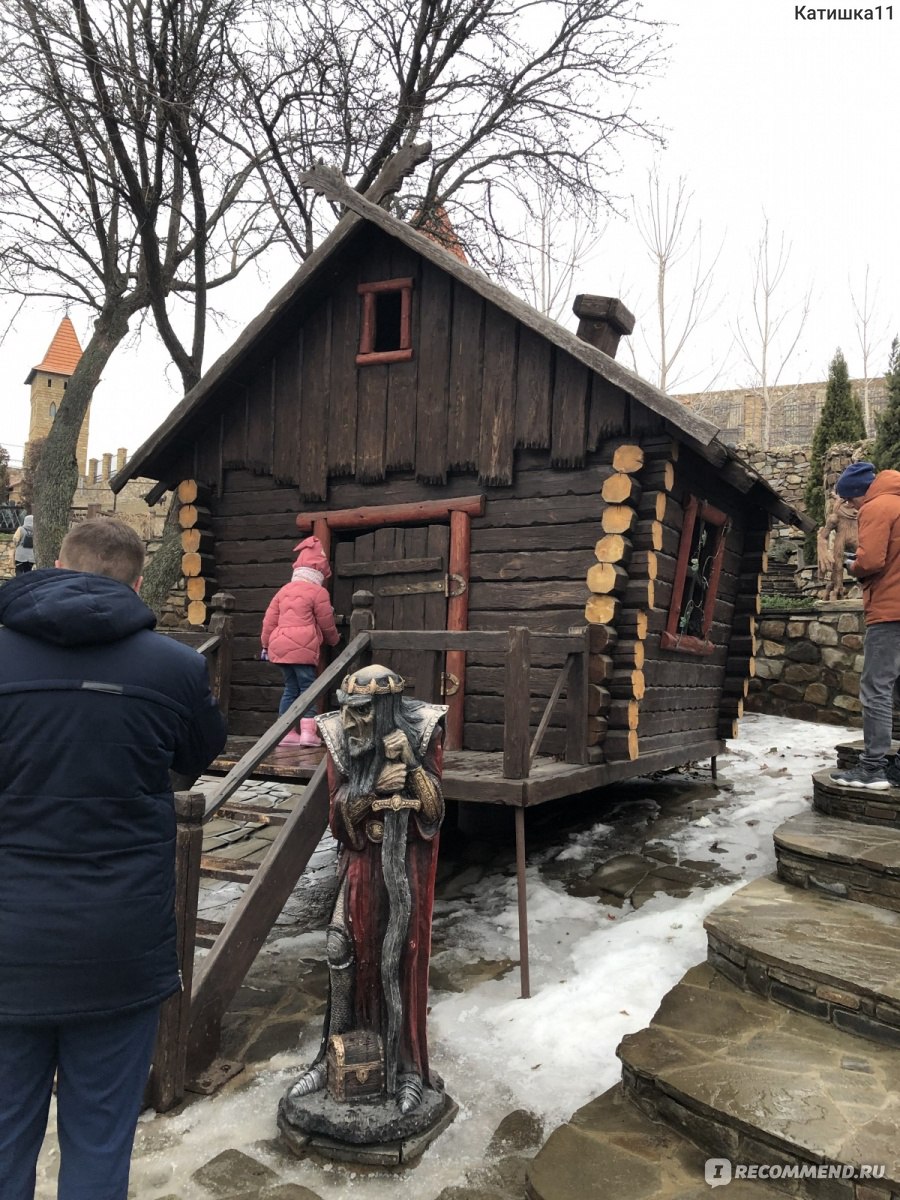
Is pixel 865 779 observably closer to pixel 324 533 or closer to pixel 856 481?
pixel 856 481

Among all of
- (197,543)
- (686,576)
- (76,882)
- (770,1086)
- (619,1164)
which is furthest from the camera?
(197,543)

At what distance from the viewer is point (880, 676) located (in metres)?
6.07

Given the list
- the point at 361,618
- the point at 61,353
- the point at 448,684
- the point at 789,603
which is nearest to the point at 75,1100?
the point at 361,618

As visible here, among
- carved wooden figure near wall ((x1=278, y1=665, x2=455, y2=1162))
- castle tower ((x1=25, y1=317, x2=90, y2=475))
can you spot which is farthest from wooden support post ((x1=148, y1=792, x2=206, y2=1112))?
castle tower ((x1=25, y1=317, x2=90, y2=475))

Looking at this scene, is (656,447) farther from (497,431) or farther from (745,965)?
(745,965)

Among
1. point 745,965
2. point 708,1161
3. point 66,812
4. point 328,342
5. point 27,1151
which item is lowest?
point 708,1161

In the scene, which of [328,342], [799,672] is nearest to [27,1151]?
[328,342]

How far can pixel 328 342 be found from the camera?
816 cm

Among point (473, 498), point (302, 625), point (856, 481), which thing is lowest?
point (302, 625)

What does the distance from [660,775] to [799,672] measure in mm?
3741

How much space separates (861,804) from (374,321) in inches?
220

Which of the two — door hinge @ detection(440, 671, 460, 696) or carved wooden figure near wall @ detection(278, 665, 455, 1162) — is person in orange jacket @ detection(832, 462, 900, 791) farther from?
carved wooden figure near wall @ detection(278, 665, 455, 1162)

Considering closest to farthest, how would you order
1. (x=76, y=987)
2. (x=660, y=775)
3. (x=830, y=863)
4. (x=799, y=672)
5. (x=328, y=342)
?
1. (x=76, y=987)
2. (x=830, y=863)
3. (x=328, y=342)
4. (x=660, y=775)
5. (x=799, y=672)

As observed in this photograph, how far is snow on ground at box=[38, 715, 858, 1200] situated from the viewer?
3.58 metres
